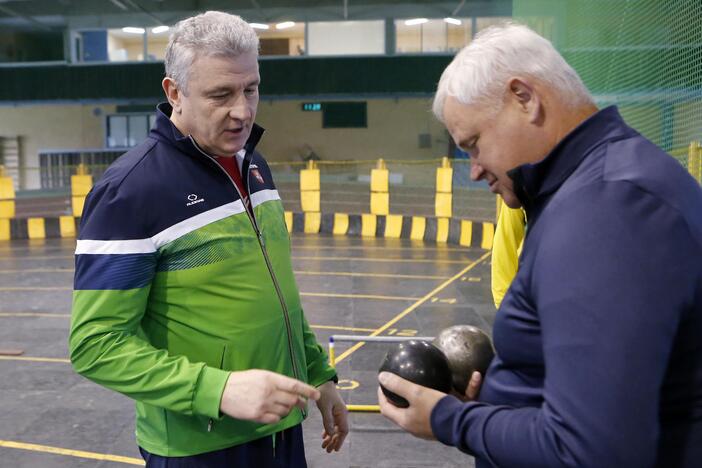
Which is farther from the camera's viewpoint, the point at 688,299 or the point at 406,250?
the point at 406,250

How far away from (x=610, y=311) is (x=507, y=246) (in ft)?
6.99

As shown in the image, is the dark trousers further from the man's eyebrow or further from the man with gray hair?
the man's eyebrow

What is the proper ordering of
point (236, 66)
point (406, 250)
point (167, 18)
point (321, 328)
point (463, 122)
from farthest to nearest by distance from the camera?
1. point (167, 18)
2. point (406, 250)
3. point (321, 328)
4. point (236, 66)
5. point (463, 122)

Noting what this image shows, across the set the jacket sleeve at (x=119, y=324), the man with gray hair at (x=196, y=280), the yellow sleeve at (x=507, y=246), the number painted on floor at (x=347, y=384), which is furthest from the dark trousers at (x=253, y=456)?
the number painted on floor at (x=347, y=384)

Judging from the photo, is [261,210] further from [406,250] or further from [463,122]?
[406,250]

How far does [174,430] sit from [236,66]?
1196 mm

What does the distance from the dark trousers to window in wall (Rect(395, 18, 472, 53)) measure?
82.3 feet

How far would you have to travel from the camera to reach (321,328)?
8094 mm

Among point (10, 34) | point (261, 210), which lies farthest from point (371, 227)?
point (10, 34)

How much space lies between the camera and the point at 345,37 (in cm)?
2662

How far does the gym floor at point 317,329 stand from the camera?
4.91m

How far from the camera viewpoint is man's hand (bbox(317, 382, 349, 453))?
8.96ft

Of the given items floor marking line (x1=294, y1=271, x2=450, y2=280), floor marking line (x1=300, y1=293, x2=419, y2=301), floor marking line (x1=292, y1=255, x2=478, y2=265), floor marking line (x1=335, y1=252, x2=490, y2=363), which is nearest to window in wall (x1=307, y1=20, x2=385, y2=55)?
floor marking line (x1=292, y1=255, x2=478, y2=265)

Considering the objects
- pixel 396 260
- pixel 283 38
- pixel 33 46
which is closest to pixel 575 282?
pixel 396 260
